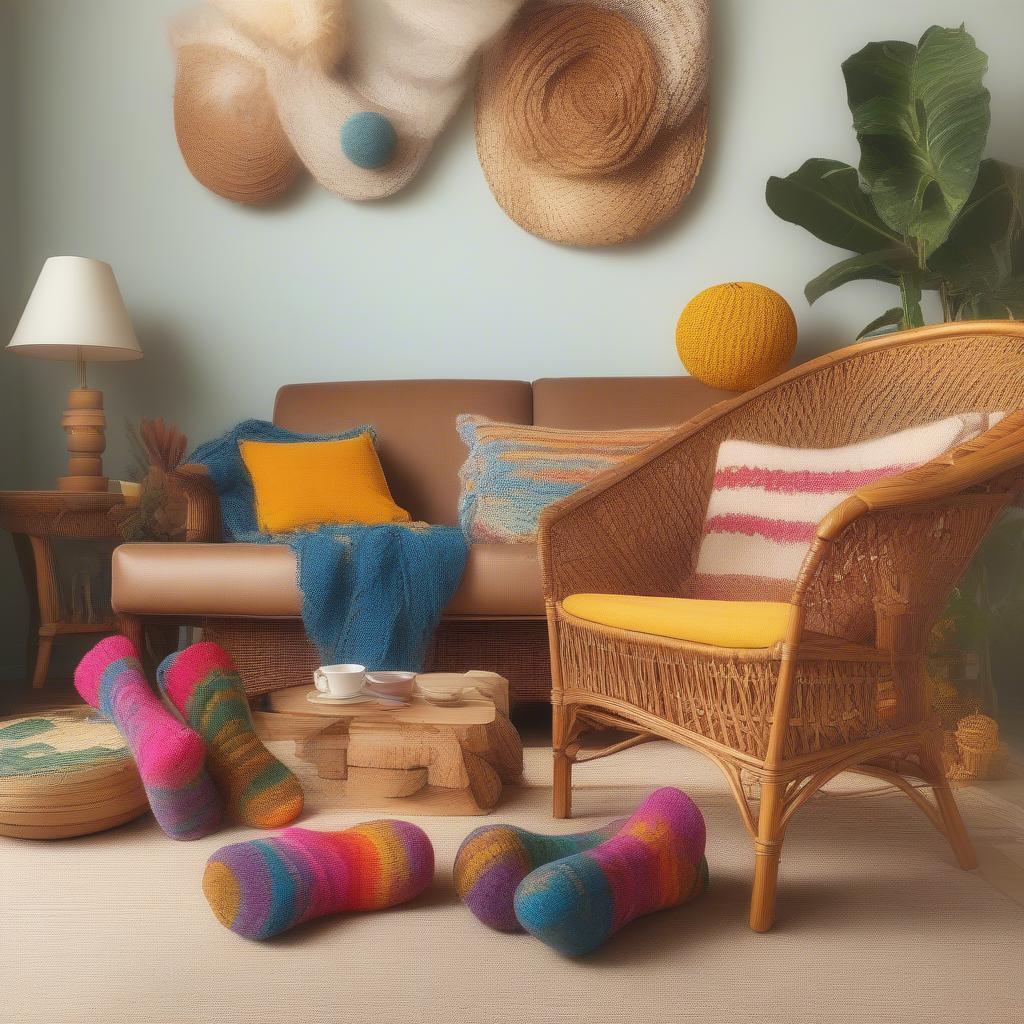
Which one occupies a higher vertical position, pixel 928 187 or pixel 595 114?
pixel 595 114

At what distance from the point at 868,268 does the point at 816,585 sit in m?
1.74

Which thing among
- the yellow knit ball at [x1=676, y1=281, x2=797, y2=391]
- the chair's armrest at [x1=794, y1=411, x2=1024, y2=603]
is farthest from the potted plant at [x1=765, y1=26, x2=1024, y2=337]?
the chair's armrest at [x1=794, y1=411, x2=1024, y2=603]

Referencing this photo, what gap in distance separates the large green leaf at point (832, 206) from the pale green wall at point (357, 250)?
378 millimetres

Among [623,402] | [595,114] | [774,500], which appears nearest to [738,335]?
[623,402]

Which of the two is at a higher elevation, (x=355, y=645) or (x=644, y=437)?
(x=644, y=437)

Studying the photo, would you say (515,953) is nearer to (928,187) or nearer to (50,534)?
(50,534)

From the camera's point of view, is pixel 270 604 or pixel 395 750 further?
pixel 270 604

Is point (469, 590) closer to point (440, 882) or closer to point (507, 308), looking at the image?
point (440, 882)

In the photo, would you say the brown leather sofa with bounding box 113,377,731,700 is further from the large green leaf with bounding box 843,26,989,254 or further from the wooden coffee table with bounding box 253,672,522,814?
the large green leaf with bounding box 843,26,989,254

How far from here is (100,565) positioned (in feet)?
9.90

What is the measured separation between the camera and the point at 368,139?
3.18 metres

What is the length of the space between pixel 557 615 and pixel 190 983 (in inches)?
32.8

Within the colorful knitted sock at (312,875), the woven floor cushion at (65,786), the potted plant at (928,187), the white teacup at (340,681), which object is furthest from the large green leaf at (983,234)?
the woven floor cushion at (65,786)

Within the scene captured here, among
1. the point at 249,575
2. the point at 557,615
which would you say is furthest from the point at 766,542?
the point at 249,575
